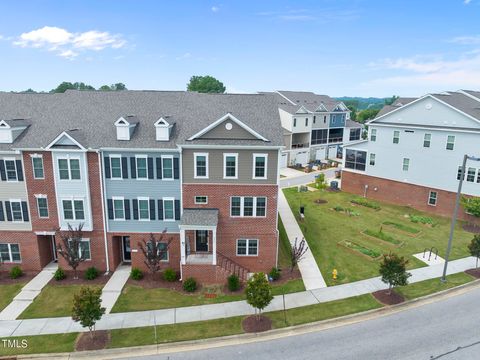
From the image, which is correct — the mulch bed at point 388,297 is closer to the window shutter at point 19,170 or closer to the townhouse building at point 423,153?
the townhouse building at point 423,153

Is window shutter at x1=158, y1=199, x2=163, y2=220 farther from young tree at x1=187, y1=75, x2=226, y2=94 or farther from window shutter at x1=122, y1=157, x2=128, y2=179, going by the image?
young tree at x1=187, y1=75, x2=226, y2=94

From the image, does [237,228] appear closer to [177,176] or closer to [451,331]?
[177,176]

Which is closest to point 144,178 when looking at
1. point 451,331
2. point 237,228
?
point 237,228

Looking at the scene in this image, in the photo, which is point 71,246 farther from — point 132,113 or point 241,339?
point 241,339

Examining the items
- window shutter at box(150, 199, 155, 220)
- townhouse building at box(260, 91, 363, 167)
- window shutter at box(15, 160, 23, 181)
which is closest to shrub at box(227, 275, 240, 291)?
window shutter at box(150, 199, 155, 220)

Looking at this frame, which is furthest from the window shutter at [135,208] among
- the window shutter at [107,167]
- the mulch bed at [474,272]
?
the mulch bed at [474,272]

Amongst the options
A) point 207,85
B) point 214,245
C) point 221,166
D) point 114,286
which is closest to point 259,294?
point 214,245
